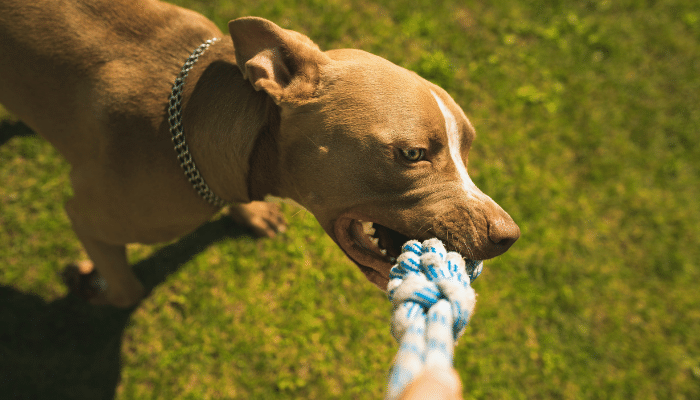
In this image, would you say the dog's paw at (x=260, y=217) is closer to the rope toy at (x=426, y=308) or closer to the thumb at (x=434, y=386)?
the rope toy at (x=426, y=308)

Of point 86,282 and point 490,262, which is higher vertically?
point 490,262

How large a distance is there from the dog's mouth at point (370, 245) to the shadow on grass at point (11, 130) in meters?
3.83

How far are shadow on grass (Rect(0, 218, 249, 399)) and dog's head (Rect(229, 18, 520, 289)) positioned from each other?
106 inches

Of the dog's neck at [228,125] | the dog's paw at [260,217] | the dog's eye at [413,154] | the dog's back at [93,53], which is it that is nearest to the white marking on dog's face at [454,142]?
the dog's eye at [413,154]

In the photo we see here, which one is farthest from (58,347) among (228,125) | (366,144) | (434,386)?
(434,386)

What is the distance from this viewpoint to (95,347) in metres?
3.89

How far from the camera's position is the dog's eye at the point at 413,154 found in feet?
7.60

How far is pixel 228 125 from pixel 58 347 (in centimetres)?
287

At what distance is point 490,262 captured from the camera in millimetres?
4844

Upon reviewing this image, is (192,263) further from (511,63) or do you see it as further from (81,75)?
(511,63)

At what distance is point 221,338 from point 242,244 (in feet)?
3.05

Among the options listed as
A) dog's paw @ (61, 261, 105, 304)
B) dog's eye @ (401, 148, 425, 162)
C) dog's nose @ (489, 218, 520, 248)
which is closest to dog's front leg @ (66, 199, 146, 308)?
dog's paw @ (61, 261, 105, 304)

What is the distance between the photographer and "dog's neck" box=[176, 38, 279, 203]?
8.27 ft

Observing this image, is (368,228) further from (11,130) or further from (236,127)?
(11,130)
